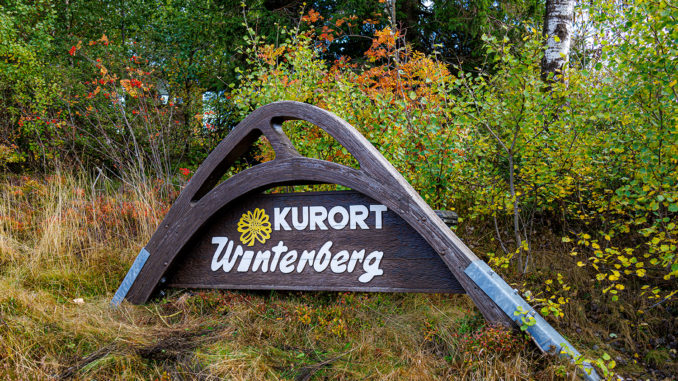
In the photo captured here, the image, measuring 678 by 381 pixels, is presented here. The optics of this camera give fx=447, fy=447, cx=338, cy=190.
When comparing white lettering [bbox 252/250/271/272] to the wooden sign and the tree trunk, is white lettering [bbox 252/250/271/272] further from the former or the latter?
the tree trunk

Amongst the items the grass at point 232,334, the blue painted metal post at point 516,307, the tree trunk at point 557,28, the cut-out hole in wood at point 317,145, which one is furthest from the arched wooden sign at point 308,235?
the tree trunk at point 557,28

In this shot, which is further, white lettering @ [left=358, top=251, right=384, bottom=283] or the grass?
white lettering @ [left=358, top=251, right=384, bottom=283]

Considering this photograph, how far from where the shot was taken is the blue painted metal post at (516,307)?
236 centimetres

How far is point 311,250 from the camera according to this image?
Answer: 3.10m

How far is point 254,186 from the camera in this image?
3135 mm

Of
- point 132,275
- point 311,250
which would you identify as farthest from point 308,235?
point 132,275

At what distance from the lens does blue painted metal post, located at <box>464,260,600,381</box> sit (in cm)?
236

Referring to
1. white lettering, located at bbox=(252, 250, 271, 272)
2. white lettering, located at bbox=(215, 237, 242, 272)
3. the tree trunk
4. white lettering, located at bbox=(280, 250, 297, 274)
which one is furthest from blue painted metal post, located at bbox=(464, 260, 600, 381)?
the tree trunk

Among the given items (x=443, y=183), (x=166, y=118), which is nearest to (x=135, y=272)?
(x=443, y=183)

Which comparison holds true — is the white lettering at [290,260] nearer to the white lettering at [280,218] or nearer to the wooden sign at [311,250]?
the wooden sign at [311,250]

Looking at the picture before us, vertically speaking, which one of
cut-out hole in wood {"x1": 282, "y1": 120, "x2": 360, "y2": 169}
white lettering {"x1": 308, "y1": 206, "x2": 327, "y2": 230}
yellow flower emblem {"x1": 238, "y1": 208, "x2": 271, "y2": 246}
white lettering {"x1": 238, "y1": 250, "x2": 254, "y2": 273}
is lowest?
white lettering {"x1": 238, "y1": 250, "x2": 254, "y2": 273}

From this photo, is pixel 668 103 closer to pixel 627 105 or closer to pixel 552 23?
pixel 627 105

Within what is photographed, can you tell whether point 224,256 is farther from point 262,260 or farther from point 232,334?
point 232,334

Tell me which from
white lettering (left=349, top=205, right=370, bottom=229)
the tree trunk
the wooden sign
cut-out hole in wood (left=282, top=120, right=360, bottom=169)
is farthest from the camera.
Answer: the tree trunk
